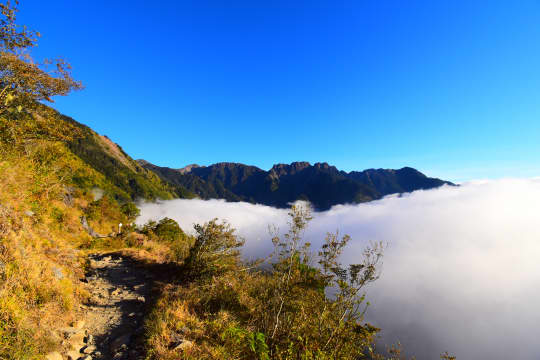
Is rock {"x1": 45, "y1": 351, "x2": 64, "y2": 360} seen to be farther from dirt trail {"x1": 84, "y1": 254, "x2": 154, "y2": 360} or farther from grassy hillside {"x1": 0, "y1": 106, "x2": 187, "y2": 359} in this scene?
dirt trail {"x1": 84, "y1": 254, "x2": 154, "y2": 360}

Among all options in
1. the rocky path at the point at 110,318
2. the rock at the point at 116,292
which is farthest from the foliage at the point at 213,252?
the rock at the point at 116,292

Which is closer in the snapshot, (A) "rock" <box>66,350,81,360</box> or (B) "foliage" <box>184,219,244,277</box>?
(A) "rock" <box>66,350,81,360</box>

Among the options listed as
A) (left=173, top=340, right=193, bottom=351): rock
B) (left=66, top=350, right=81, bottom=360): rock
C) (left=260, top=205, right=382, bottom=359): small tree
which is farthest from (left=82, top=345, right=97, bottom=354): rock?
(left=260, top=205, right=382, bottom=359): small tree

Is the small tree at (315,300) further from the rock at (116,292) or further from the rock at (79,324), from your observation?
the rock at (116,292)

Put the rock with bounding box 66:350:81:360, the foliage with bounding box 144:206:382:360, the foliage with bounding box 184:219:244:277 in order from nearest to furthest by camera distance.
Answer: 1. the rock with bounding box 66:350:81:360
2. the foliage with bounding box 144:206:382:360
3. the foliage with bounding box 184:219:244:277

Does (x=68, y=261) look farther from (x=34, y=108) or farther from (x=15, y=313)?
(x=34, y=108)

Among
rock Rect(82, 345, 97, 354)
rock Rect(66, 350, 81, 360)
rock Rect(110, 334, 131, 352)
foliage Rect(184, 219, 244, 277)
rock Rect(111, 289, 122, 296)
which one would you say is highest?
foliage Rect(184, 219, 244, 277)

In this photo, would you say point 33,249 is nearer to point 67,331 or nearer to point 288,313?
point 67,331

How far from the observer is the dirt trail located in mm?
5641

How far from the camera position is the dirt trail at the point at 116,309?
222 inches

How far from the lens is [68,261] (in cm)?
883

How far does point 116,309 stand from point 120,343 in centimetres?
237

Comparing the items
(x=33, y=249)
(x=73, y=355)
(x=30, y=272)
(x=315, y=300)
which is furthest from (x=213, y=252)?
(x=33, y=249)

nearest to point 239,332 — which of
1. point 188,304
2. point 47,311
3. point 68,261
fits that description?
point 188,304
